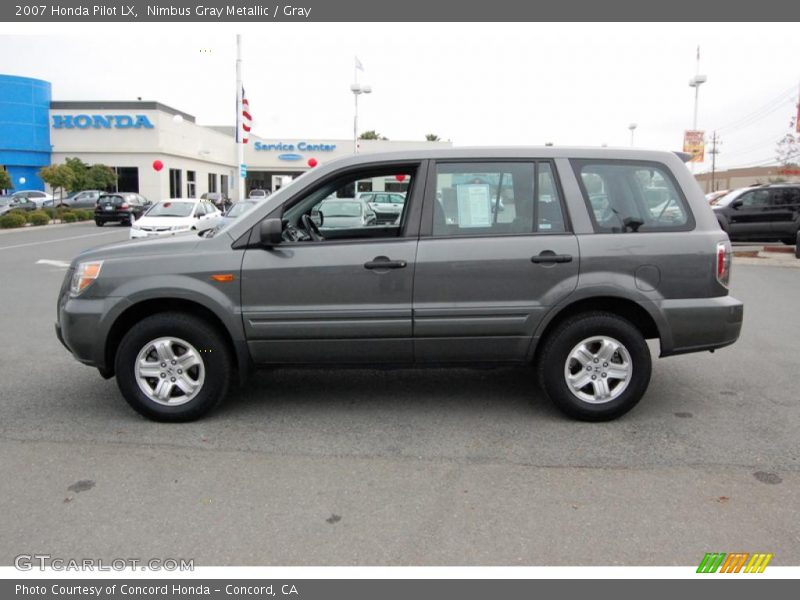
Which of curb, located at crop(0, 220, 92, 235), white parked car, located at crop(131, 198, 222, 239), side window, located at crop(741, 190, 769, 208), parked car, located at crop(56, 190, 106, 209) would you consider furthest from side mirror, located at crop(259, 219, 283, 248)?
parked car, located at crop(56, 190, 106, 209)

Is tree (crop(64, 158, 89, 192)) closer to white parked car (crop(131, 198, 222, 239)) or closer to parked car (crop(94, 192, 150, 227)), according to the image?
parked car (crop(94, 192, 150, 227))

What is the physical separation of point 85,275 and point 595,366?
12.2ft

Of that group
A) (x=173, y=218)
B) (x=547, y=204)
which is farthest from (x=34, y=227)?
(x=547, y=204)

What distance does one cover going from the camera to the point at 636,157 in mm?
4895

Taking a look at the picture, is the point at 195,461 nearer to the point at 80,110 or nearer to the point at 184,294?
the point at 184,294

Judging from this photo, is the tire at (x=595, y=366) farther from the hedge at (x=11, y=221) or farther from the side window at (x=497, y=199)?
the hedge at (x=11, y=221)

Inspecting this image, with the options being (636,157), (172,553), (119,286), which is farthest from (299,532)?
(636,157)

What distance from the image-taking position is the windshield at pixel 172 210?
19.4 metres

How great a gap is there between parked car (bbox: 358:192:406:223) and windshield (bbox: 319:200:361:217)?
137mm

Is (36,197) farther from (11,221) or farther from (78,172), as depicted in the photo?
(11,221)

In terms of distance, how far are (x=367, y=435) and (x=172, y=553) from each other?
1.73 metres

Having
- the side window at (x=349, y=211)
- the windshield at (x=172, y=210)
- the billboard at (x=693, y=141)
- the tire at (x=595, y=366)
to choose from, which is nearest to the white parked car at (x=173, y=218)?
the windshield at (x=172, y=210)

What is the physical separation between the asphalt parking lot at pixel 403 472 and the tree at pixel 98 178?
122ft

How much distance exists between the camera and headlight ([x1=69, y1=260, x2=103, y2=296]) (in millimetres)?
4738
